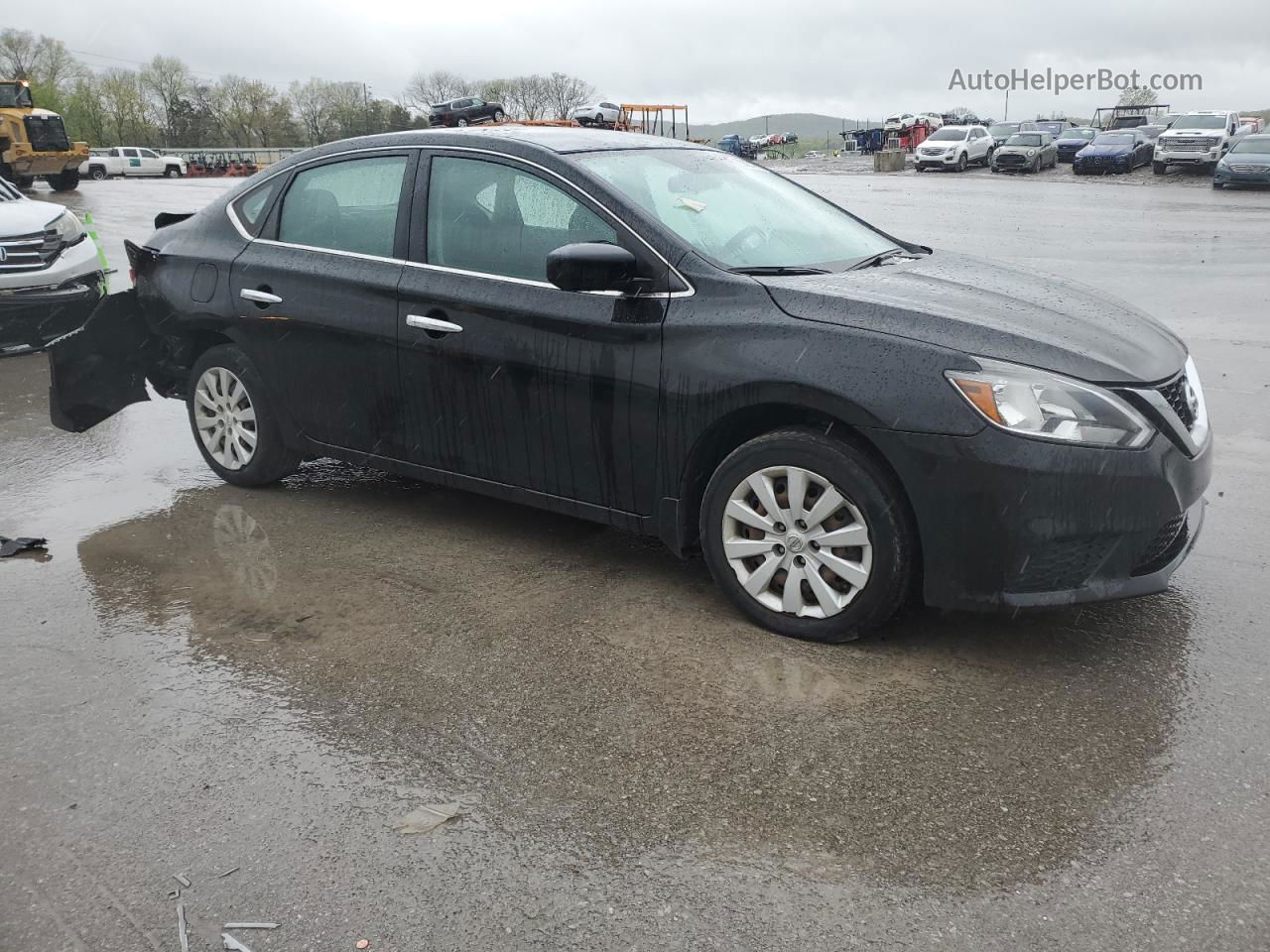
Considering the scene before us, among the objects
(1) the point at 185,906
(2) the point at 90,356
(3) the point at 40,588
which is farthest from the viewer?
(2) the point at 90,356

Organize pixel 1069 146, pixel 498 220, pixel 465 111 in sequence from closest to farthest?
pixel 498 220 < pixel 465 111 < pixel 1069 146

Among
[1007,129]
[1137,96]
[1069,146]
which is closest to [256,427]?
[1069,146]

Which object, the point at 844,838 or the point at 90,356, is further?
the point at 90,356

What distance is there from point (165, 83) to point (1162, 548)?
11682 cm

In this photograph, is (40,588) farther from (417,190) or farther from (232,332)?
(417,190)

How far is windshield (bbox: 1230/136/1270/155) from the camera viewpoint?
95.7 ft

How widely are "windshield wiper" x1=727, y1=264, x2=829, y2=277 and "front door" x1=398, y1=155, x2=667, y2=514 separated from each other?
317 mm

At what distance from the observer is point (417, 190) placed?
4879mm

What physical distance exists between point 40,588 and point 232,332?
4.93 ft

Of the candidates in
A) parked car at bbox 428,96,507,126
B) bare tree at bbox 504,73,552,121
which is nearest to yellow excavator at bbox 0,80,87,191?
parked car at bbox 428,96,507,126

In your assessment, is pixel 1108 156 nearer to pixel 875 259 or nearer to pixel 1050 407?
pixel 875 259

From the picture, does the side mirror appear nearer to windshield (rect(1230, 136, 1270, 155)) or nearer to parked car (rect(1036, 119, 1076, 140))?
windshield (rect(1230, 136, 1270, 155))

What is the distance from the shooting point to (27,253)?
30.9 feet

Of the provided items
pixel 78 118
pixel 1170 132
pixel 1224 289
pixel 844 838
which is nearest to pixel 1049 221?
pixel 1224 289
